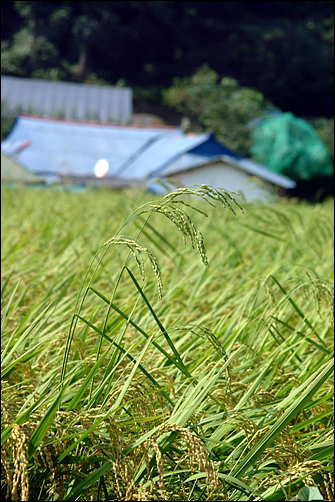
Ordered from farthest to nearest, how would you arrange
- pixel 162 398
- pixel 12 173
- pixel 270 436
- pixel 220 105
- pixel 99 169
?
pixel 220 105 < pixel 99 169 < pixel 12 173 < pixel 162 398 < pixel 270 436

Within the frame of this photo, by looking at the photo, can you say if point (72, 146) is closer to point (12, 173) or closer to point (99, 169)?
point (99, 169)

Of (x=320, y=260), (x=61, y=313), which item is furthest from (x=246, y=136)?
(x=61, y=313)

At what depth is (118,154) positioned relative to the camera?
663 cm

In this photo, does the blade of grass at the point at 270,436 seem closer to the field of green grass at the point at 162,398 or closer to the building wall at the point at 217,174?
the field of green grass at the point at 162,398

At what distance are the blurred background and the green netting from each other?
2cm

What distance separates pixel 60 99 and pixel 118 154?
188 centimetres

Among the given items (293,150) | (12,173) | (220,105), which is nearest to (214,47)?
(220,105)

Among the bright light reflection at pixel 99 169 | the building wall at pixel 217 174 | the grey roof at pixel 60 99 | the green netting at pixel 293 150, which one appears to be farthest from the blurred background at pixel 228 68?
the bright light reflection at pixel 99 169

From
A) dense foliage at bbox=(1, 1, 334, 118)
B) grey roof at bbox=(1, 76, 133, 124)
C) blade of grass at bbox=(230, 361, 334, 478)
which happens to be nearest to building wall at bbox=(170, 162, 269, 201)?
Answer: grey roof at bbox=(1, 76, 133, 124)

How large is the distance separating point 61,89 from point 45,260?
3.40m

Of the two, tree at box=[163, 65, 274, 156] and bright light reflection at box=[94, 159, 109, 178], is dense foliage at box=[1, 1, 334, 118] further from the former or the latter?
bright light reflection at box=[94, 159, 109, 178]

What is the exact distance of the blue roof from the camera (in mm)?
4531

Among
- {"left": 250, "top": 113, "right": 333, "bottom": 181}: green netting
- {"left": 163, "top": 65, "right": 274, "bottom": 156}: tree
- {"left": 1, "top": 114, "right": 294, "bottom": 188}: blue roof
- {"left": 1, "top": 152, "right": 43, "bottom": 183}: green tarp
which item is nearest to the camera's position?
{"left": 1, "top": 152, "right": 43, "bottom": 183}: green tarp

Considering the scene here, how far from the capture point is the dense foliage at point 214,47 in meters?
11.7
